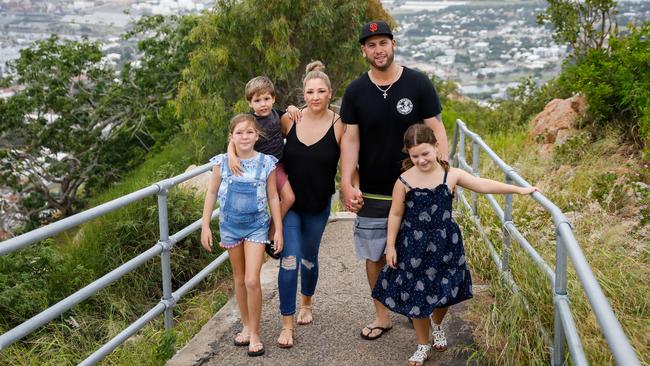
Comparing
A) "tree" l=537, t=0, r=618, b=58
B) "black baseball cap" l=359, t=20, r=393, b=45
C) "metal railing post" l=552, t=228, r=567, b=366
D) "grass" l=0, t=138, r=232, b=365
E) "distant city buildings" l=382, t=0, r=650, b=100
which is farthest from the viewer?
"distant city buildings" l=382, t=0, r=650, b=100

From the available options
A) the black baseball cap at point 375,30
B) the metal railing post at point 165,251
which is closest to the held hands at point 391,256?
the black baseball cap at point 375,30

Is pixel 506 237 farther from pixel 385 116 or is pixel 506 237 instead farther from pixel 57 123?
pixel 57 123

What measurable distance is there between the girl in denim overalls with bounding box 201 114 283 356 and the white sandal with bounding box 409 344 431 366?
942mm

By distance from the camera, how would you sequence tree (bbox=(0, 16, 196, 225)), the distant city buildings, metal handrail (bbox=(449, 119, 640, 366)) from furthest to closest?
1. the distant city buildings
2. tree (bbox=(0, 16, 196, 225))
3. metal handrail (bbox=(449, 119, 640, 366))

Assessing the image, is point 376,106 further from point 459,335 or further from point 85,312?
point 85,312

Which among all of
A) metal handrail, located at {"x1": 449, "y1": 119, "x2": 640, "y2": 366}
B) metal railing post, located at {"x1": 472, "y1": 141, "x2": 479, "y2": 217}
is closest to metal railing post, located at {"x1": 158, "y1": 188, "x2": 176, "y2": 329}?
metal handrail, located at {"x1": 449, "y1": 119, "x2": 640, "y2": 366}

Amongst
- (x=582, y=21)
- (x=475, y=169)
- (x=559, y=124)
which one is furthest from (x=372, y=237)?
(x=582, y=21)

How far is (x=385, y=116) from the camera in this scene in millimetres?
4102

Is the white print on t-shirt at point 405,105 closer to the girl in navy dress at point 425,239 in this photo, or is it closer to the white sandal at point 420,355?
the girl in navy dress at point 425,239

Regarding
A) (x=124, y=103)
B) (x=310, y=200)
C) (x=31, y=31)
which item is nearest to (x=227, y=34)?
(x=124, y=103)

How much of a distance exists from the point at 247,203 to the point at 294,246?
41 cm

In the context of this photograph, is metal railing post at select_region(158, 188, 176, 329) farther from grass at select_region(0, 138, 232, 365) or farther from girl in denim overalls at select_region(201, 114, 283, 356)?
girl in denim overalls at select_region(201, 114, 283, 356)

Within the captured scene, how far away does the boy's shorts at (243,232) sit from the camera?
167 inches

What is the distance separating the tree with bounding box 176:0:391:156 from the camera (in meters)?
15.1
